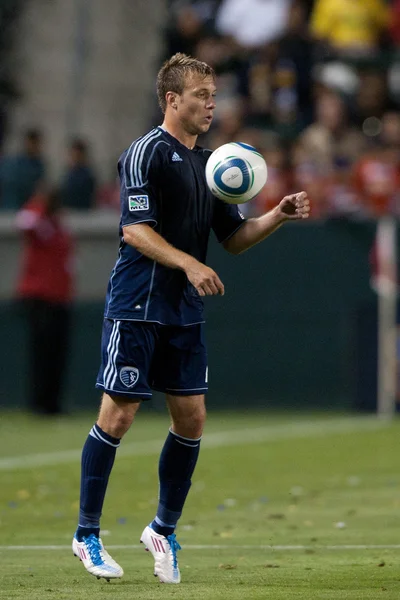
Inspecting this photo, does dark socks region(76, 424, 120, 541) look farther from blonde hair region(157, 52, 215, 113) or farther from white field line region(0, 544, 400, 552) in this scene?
blonde hair region(157, 52, 215, 113)

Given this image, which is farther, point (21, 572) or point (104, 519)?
point (104, 519)

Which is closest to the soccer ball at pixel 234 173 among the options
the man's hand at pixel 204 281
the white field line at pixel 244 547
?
the man's hand at pixel 204 281

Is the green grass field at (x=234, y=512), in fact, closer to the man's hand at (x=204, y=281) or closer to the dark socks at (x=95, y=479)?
the dark socks at (x=95, y=479)

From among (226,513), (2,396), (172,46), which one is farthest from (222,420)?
(226,513)

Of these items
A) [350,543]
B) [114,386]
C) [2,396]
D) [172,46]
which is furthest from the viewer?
[172,46]

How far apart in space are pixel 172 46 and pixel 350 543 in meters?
13.6

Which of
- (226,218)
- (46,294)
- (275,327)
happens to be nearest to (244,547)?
(226,218)

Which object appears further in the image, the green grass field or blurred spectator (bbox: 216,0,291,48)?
blurred spectator (bbox: 216,0,291,48)

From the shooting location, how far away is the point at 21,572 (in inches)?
282

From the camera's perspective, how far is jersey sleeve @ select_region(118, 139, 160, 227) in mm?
6926

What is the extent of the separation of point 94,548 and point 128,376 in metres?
0.79

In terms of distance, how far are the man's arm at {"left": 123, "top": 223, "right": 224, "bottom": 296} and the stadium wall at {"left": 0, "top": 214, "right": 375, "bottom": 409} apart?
37.9ft

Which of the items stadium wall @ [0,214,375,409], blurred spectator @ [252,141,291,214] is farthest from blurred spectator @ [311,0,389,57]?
stadium wall @ [0,214,375,409]

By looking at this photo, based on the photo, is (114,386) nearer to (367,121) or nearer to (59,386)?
(59,386)
